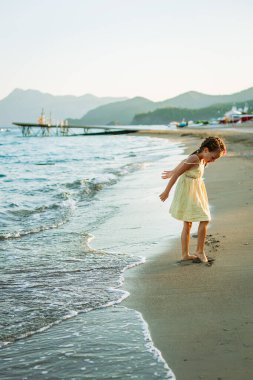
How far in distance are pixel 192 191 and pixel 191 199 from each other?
3.6 inches

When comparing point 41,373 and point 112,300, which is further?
point 112,300

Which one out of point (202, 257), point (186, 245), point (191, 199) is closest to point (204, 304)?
point (202, 257)

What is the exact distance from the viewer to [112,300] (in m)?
3.96

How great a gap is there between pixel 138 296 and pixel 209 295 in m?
0.58

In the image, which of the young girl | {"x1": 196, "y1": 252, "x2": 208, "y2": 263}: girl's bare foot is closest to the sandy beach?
{"x1": 196, "y1": 252, "x2": 208, "y2": 263}: girl's bare foot

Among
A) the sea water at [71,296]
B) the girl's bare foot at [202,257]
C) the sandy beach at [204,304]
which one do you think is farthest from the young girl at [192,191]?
the sea water at [71,296]

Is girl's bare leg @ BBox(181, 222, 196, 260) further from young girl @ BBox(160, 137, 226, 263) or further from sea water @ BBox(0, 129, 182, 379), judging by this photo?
sea water @ BBox(0, 129, 182, 379)

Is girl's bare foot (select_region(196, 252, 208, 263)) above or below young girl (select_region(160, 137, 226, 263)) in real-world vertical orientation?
below

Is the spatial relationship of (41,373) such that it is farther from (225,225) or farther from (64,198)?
(64,198)

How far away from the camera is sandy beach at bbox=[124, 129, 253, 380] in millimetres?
2730

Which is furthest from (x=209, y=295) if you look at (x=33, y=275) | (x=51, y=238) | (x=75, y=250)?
(x=51, y=238)

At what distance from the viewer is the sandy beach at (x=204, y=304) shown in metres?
2.73

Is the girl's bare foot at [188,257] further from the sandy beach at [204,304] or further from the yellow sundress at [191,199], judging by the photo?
the yellow sundress at [191,199]

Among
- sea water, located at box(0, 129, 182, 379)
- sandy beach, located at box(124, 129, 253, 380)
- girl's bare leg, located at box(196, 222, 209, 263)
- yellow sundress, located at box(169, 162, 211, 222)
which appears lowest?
sea water, located at box(0, 129, 182, 379)
